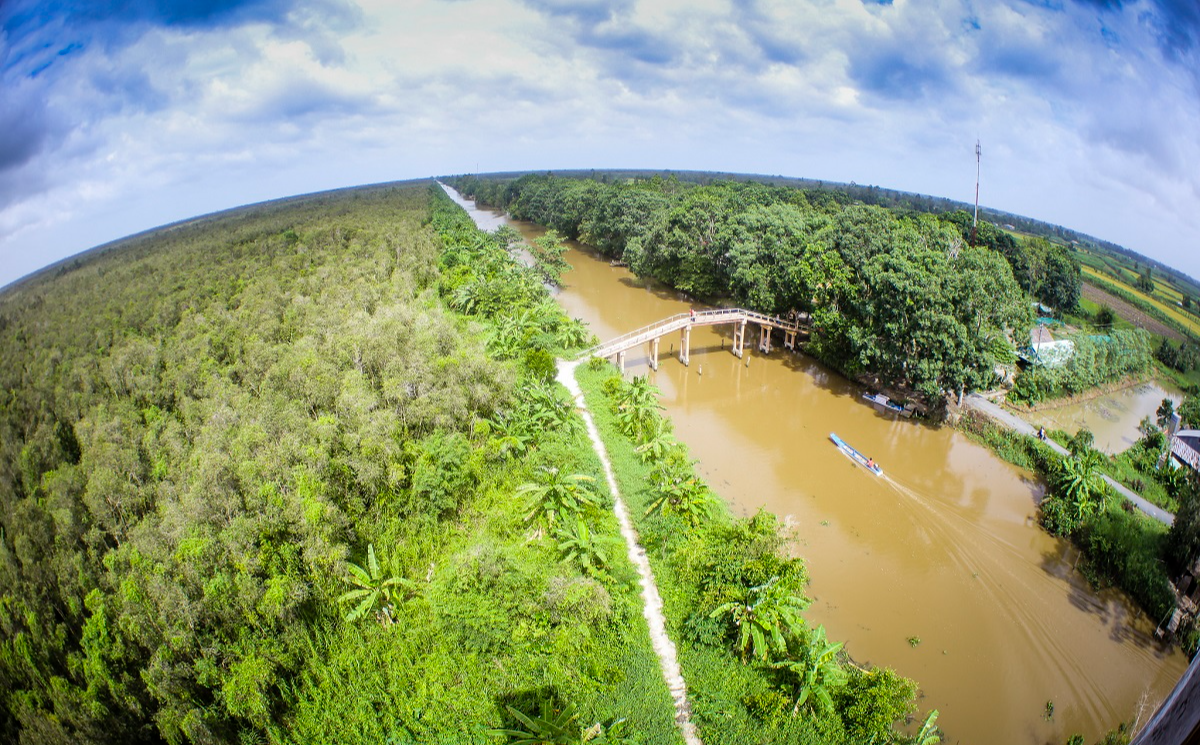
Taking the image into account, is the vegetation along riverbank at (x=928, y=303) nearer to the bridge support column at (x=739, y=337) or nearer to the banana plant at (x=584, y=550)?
the bridge support column at (x=739, y=337)

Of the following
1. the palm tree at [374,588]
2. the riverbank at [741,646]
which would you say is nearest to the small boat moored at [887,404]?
the riverbank at [741,646]

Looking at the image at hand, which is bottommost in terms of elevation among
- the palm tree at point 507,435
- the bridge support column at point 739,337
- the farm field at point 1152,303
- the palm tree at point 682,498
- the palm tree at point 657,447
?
the palm tree at point 682,498

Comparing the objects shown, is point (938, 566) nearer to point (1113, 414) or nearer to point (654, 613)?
point (654, 613)

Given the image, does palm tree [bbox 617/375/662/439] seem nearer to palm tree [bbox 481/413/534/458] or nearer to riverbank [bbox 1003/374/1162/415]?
palm tree [bbox 481/413/534/458]

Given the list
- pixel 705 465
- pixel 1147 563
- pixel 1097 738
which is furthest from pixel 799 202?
pixel 1097 738

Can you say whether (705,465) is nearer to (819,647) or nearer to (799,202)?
(819,647)

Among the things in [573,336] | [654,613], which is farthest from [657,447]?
[573,336]

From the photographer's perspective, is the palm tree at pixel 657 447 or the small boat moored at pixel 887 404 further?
the small boat moored at pixel 887 404

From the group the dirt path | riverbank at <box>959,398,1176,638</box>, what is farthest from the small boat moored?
the dirt path
